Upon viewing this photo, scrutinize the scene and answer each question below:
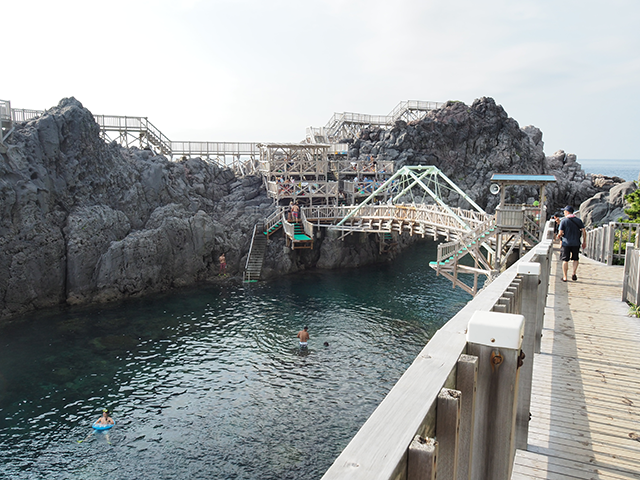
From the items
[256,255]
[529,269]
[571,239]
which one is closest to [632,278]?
[571,239]

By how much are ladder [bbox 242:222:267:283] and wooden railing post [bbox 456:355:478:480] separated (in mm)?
32612

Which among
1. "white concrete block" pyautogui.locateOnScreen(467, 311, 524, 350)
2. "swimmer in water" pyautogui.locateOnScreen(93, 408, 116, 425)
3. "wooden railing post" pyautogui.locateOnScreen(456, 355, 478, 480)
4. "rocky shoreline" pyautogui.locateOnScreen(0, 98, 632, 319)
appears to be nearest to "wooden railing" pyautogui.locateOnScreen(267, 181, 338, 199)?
"rocky shoreline" pyautogui.locateOnScreen(0, 98, 632, 319)

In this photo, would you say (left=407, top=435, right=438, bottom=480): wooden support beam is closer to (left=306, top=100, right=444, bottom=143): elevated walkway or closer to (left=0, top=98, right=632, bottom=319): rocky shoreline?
(left=0, top=98, right=632, bottom=319): rocky shoreline

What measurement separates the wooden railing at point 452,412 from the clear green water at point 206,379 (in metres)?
12.1

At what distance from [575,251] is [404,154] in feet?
141

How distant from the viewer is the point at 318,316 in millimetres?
27172

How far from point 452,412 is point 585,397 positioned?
465 centimetres

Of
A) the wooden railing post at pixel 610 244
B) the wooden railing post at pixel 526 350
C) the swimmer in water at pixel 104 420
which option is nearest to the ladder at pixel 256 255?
the swimmer in water at pixel 104 420

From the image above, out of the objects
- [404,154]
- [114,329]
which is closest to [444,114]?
[404,154]

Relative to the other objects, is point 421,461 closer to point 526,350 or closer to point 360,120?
point 526,350

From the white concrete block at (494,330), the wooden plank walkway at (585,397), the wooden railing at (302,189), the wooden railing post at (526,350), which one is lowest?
the wooden plank walkway at (585,397)

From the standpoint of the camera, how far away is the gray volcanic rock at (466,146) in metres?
54.9

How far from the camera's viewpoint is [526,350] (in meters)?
4.86

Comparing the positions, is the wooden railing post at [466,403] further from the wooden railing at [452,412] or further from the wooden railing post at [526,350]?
the wooden railing post at [526,350]
